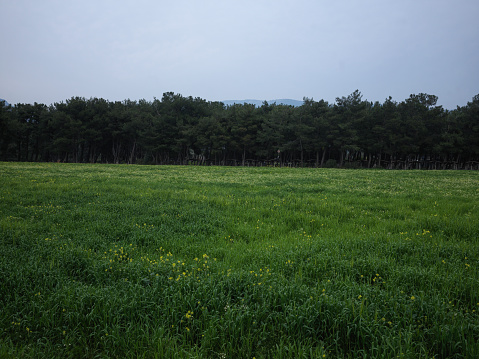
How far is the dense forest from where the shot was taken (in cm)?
6353

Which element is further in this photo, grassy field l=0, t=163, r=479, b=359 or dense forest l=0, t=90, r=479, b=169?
dense forest l=0, t=90, r=479, b=169

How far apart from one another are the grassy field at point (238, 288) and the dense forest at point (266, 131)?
5637 cm

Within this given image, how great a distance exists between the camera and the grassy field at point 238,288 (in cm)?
302

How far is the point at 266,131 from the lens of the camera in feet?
231

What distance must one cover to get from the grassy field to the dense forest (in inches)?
2219

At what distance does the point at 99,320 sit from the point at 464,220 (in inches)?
369

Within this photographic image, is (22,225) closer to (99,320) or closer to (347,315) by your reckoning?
(99,320)

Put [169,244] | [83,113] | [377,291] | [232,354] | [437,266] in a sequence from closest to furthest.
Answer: [232,354] < [377,291] < [437,266] < [169,244] < [83,113]

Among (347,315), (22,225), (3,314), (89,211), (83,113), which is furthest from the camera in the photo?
(83,113)

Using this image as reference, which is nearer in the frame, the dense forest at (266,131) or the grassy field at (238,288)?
the grassy field at (238,288)

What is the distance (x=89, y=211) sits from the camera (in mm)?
8617

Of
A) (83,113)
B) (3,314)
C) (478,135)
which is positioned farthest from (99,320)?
(83,113)

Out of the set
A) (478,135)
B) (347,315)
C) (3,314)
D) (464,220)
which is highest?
(478,135)

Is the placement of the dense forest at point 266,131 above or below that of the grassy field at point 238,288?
above
